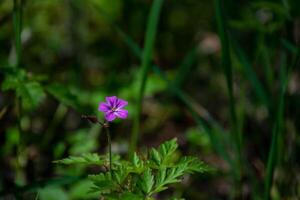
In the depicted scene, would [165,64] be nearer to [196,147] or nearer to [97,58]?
[97,58]

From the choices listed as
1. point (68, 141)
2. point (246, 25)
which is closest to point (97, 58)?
point (68, 141)

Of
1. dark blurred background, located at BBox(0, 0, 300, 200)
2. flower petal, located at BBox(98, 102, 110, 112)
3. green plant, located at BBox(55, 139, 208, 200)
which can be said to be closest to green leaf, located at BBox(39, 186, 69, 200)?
dark blurred background, located at BBox(0, 0, 300, 200)

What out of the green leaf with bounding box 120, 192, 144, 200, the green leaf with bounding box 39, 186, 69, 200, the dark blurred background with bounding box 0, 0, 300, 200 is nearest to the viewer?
the green leaf with bounding box 120, 192, 144, 200

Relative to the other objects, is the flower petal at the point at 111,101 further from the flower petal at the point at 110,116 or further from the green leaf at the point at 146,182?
the green leaf at the point at 146,182

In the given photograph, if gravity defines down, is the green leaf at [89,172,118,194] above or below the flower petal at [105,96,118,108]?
below

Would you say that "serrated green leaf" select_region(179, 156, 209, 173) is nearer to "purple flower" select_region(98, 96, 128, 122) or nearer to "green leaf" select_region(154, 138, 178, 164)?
"green leaf" select_region(154, 138, 178, 164)

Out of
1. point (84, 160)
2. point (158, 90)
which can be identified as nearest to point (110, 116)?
point (84, 160)

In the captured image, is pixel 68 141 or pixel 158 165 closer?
pixel 158 165
